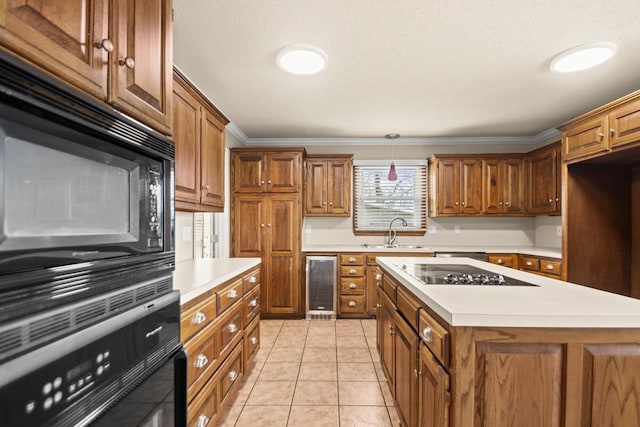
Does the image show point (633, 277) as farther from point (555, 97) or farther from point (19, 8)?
point (19, 8)

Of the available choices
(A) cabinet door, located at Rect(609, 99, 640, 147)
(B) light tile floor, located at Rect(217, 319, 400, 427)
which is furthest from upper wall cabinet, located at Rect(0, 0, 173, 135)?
(A) cabinet door, located at Rect(609, 99, 640, 147)

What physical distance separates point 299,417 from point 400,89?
8.98 feet

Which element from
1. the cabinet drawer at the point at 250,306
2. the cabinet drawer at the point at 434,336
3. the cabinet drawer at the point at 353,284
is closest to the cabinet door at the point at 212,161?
the cabinet drawer at the point at 250,306

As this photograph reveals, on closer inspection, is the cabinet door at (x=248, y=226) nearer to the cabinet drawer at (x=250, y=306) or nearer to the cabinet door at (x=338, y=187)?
the cabinet door at (x=338, y=187)

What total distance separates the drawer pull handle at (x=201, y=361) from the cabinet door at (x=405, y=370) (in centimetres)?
103

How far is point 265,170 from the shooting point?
12.7 ft

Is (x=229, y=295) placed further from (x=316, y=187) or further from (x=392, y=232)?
(x=392, y=232)

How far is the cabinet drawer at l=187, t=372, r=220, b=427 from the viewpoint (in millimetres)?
1383

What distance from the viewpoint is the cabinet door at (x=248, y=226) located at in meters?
3.84

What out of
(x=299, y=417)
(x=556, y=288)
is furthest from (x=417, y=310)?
(x=299, y=417)

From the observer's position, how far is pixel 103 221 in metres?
0.68

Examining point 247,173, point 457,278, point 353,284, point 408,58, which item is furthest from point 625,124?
point 247,173

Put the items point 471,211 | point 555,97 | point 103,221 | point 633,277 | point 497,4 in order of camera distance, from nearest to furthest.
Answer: point 103,221
point 497,4
point 633,277
point 555,97
point 471,211

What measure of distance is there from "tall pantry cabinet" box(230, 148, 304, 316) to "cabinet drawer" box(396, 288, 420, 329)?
2.21m
